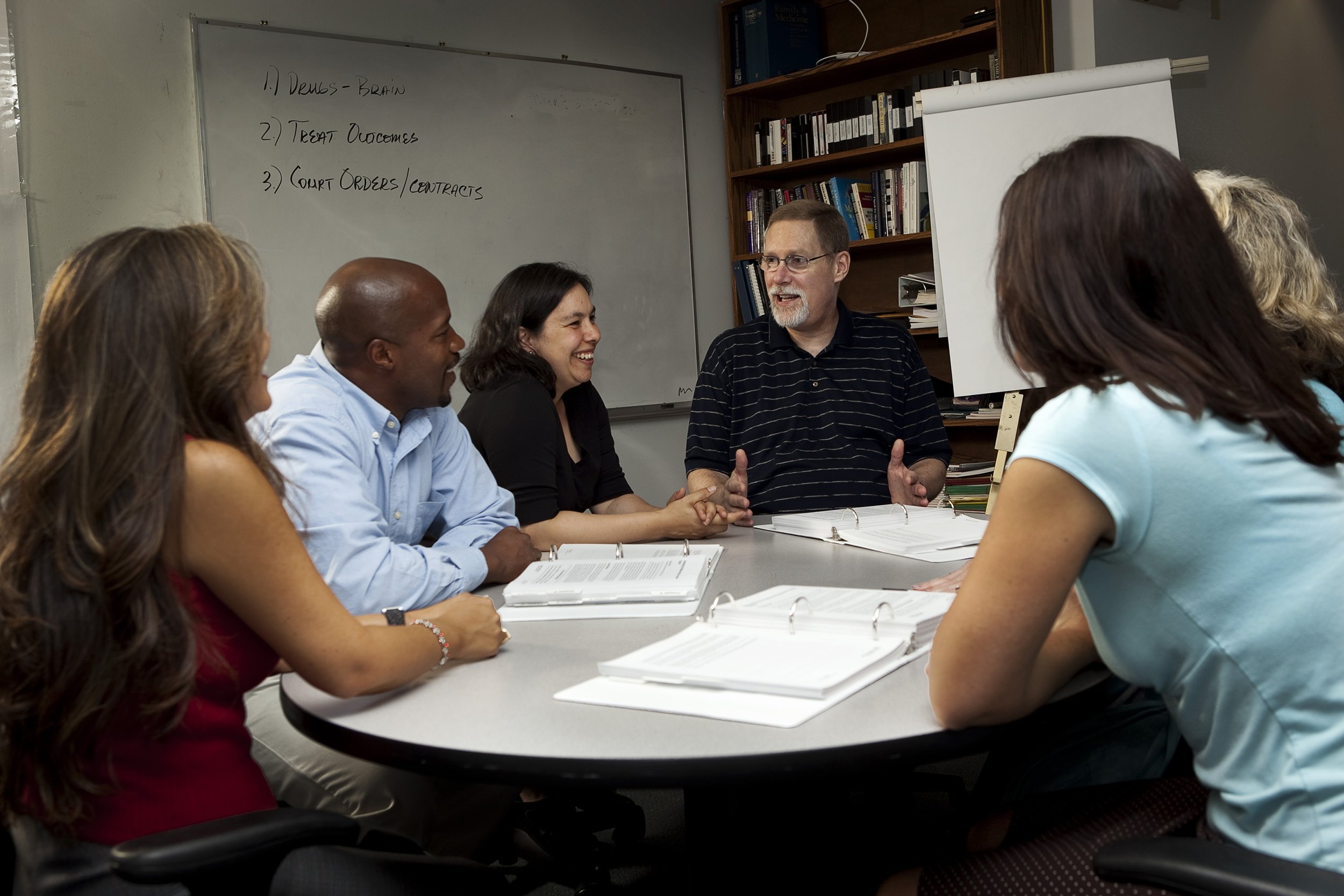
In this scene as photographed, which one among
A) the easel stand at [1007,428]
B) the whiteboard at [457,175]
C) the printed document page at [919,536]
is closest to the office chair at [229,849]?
the printed document page at [919,536]

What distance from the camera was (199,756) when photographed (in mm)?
1098

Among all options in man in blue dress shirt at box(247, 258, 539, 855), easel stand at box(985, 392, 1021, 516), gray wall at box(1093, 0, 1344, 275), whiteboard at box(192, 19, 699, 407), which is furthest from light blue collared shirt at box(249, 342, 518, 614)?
gray wall at box(1093, 0, 1344, 275)

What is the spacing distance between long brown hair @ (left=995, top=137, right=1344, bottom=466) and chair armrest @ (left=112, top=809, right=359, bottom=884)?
813 millimetres

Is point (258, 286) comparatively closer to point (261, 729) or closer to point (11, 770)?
point (11, 770)

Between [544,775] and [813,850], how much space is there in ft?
4.68

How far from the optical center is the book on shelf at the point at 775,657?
109 centimetres

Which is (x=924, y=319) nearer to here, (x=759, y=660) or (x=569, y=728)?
(x=759, y=660)

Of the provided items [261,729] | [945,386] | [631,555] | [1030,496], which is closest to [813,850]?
[631,555]

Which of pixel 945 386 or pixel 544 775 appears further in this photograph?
pixel 945 386

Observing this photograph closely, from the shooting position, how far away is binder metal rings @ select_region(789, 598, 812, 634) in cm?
130

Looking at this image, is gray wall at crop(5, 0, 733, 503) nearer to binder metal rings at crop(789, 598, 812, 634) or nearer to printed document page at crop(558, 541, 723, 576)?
printed document page at crop(558, 541, 723, 576)

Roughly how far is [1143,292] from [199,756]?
105cm

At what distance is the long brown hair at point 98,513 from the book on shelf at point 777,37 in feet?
12.2

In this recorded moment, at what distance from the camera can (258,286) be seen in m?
1.16
